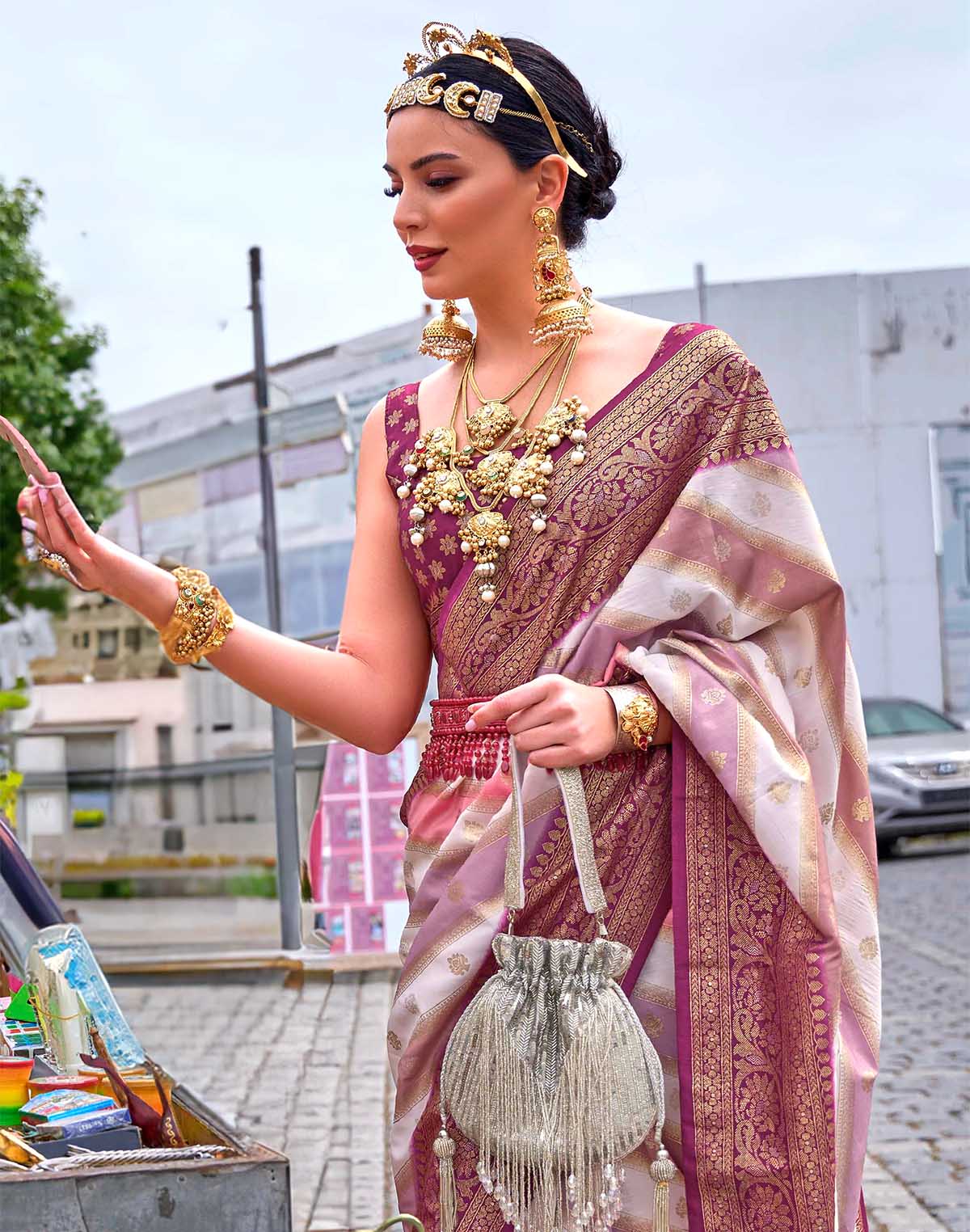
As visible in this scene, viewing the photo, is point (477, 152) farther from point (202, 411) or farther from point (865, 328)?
point (865, 328)

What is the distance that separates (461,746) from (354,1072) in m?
3.74

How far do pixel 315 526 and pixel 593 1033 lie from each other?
491 cm

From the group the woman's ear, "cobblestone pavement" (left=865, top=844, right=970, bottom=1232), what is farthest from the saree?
"cobblestone pavement" (left=865, top=844, right=970, bottom=1232)

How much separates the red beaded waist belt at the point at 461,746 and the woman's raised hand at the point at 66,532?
1.40ft

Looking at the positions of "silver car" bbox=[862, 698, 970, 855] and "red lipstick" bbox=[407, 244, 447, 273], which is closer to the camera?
"red lipstick" bbox=[407, 244, 447, 273]

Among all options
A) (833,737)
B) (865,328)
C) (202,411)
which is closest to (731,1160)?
(833,737)

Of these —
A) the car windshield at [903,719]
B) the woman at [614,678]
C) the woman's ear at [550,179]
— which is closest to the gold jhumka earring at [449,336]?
the woman at [614,678]

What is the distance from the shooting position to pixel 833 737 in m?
1.86

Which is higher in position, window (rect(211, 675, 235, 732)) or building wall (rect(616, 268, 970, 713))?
building wall (rect(616, 268, 970, 713))

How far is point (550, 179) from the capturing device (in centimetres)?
190

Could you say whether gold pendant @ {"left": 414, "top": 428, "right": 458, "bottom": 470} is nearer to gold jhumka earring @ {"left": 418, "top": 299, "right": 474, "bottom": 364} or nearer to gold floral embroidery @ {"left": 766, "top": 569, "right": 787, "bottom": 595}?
gold jhumka earring @ {"left": 418, "top": 299, "right": 474, "bottom": 364}

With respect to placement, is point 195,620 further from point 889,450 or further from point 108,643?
point 889,450

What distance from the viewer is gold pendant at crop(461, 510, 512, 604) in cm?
183

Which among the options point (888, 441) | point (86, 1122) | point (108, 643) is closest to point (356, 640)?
point (86, 1122)
